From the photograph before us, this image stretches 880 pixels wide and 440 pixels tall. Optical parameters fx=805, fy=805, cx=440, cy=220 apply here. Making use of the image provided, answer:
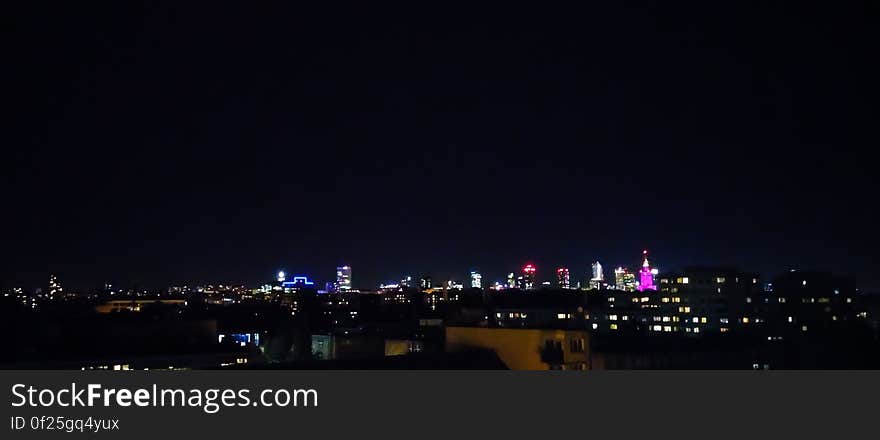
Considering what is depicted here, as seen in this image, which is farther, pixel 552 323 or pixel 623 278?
pixel 623 278

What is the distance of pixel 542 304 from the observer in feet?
238

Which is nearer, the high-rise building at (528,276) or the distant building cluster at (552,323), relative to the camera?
the distant building cluster at (552,323)

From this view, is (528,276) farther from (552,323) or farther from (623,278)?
(552,323)

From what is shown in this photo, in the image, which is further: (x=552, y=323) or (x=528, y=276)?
(x=528, y=276)

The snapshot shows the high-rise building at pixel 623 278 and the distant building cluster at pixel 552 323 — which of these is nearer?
the distant building cluster at pixel 552 323

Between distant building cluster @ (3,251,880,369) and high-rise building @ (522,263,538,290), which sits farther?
high-rise building @ (522,263,538,290)

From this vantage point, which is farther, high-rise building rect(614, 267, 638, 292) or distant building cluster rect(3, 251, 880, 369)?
high-rise building rect(614, 267, 638, 292)

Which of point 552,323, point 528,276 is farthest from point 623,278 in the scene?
point 552,323
